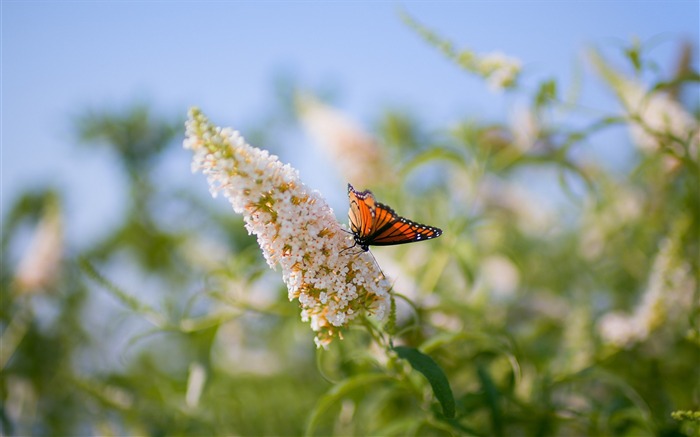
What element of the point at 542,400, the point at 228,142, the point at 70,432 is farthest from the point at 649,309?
the point at 70,432

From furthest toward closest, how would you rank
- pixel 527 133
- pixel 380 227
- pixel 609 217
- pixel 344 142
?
pixel 344 142 < pixel 609 217 < pixel 527 133 < pixel 380 227

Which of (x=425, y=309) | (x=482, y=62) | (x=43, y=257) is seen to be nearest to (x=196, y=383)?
(x=425, y=309)

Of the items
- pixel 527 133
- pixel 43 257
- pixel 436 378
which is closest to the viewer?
pixel 436 378

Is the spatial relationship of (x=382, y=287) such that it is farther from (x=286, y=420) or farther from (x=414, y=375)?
(x=286, y=420)

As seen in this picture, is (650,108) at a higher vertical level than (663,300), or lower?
higher

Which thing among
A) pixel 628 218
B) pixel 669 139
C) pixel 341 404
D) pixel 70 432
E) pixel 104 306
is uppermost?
pixel 628 218

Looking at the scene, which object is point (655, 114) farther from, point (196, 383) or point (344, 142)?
point (196, 383)
